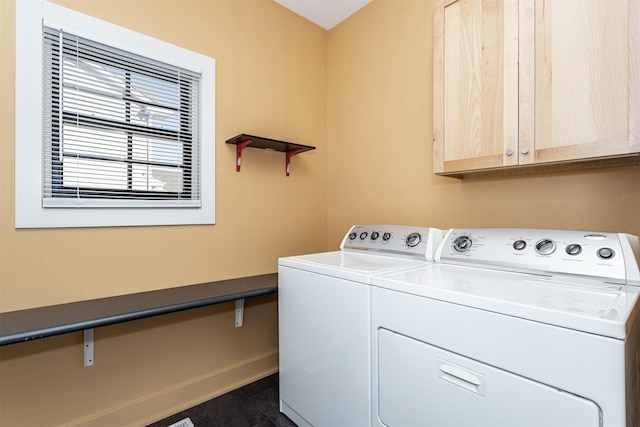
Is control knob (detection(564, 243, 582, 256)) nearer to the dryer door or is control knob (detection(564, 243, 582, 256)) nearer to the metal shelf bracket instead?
the dryer door

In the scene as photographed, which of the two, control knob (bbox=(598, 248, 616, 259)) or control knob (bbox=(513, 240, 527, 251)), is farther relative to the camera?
control knob (bbox=(513, 240, 527, 251))

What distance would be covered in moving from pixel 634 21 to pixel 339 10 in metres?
1.83

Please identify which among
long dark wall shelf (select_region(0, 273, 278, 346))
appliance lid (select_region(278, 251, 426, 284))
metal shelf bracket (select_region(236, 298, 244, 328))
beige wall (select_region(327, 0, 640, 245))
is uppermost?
beige wall (select_region(327, 0, 640, 245))

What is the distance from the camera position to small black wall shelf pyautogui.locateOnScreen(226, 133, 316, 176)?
1879 mm

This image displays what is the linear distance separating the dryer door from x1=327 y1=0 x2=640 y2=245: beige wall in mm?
920

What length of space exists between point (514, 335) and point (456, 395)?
0.94 feet

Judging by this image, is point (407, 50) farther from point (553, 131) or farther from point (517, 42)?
point (553, 131)

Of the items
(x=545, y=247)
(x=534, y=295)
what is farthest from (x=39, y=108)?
(x=545, y=247)

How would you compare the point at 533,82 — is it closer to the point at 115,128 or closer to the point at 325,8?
the point at 325,8

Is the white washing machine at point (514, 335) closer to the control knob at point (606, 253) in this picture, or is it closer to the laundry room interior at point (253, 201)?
the control knob at point (606, 253)

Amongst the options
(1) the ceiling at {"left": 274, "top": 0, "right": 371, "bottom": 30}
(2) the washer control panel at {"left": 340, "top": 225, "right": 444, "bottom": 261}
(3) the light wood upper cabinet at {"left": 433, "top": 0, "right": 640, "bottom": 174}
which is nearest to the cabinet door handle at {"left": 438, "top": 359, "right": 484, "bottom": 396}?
(2) the washer control panel at {"left": 340, "top": 225, "right": 444, "bottom": 261}

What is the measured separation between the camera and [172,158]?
5.80 ft

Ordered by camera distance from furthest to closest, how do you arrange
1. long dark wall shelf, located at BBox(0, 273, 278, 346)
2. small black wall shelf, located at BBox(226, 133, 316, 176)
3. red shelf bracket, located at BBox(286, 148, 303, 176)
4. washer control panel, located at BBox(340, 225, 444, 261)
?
red shelf bracket, located at BBox(286, 148, 303, 176) < small black wall shelf, located at BBox(226, 133, 316, 176) < washer control panel, located at BBox(340, 225, 444, 261) < long dark wall shelf, located at BBox(0, 273, 278, 346)

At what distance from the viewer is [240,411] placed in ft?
5.73
